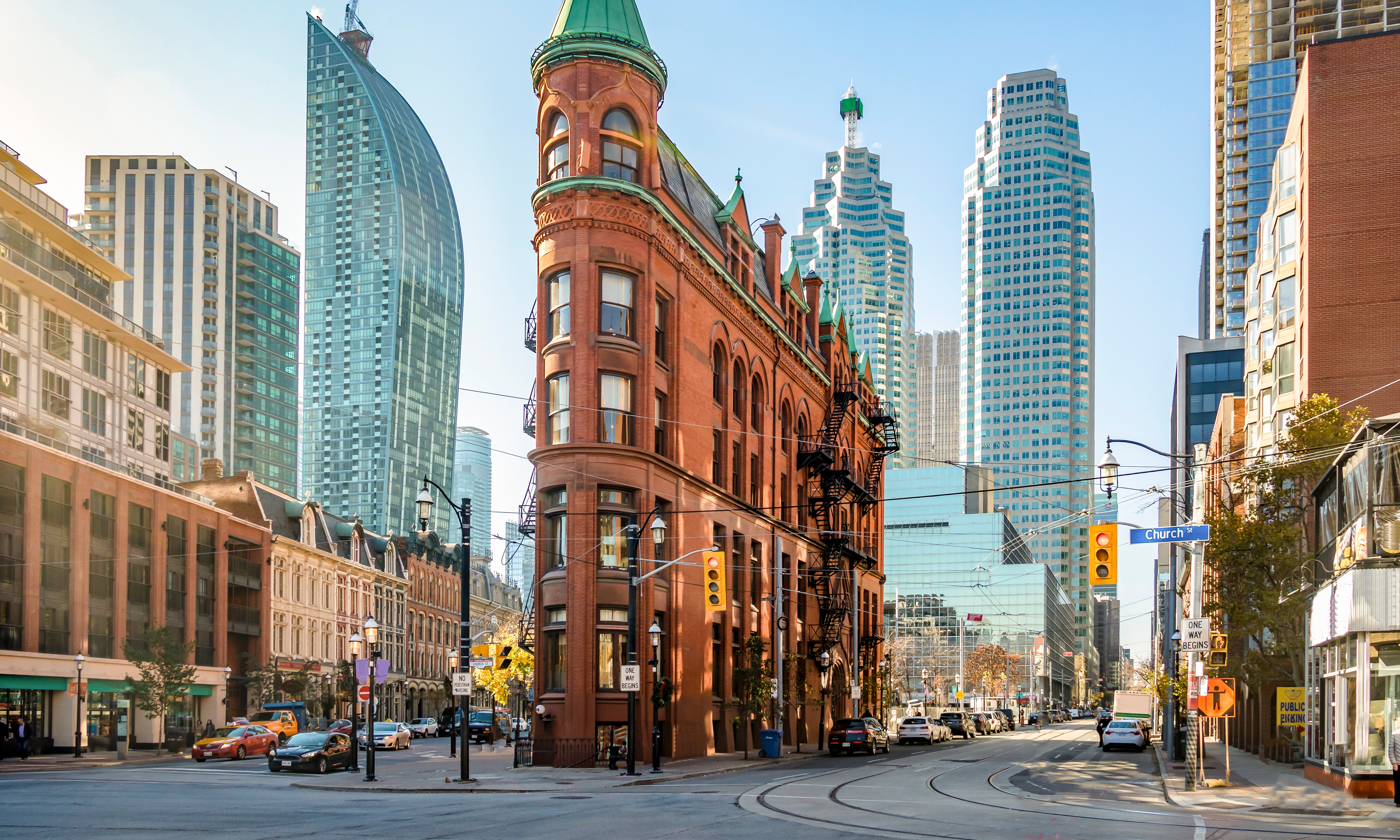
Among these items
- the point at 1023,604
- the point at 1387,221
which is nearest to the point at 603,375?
the point at 1387,221

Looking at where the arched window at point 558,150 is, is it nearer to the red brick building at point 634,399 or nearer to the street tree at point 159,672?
the red brick building at point 634,399

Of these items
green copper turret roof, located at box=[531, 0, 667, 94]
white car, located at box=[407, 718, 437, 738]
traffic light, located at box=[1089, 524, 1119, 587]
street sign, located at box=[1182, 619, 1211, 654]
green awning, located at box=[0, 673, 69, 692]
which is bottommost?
white car, located at box=[407, 718, 437, 738]

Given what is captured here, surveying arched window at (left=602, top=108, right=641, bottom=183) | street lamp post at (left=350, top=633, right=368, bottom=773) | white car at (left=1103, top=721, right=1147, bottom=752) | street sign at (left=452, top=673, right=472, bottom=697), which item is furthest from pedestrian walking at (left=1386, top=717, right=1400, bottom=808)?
white car at (left=1103, top=721, right=1147, bottom=752)

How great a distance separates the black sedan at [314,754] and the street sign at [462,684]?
846cm

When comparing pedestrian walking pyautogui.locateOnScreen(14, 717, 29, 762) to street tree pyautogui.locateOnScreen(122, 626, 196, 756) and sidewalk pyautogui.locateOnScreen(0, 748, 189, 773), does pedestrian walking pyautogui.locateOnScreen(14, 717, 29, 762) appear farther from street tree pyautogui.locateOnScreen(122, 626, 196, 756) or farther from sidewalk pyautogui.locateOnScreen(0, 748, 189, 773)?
street tree pyautogui.locateOnScreen(122, 626, 196, 756)

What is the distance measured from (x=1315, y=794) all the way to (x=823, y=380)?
42.4 metres

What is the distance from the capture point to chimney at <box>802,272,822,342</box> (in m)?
70.9

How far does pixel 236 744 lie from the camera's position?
51.8 meters

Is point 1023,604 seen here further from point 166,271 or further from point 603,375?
point 603,375

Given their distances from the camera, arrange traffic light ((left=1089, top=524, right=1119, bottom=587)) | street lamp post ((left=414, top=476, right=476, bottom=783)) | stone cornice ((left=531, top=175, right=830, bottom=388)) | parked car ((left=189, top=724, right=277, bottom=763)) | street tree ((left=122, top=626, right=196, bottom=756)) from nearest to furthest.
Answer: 1. traffic light ((left=1089, top=524, right=1119, bottom=587))
2. street lamp post ((left=414, top=476, right=476, bottom=783))
3. stone cornice ((left=531, top=175, right=830, bottom=388))
4. parked car ((left=189, top=724, right=277, bottom=763))
5. street tree ((left=122, top=626, right=196, bottom=756))

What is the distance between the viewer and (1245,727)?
209 feet

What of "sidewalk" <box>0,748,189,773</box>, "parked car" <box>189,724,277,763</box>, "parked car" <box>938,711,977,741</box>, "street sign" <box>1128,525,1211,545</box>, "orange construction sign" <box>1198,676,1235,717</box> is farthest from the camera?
"parked car" <box>938,711,977,741</box>

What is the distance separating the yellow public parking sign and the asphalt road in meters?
4.90

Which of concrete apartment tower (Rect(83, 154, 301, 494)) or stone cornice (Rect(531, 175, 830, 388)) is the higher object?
concrete apartment tower (Rect(83, 154, 301, 494))
